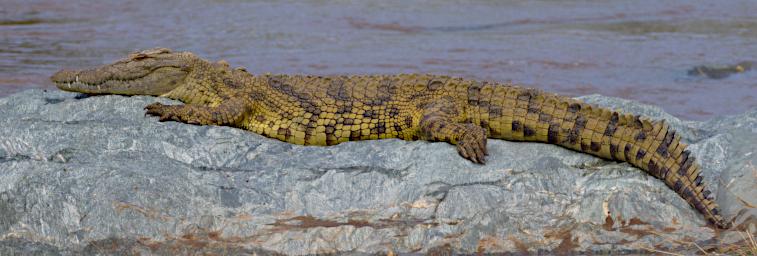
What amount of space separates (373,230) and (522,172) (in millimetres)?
862

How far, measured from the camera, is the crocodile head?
6020 millimetres

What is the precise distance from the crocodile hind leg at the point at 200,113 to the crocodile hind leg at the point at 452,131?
1.16 m

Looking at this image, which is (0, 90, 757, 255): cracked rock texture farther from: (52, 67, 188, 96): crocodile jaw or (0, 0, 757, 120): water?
(0, 0, 757, 120): water

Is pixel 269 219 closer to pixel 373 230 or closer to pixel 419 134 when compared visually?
pixel 373 230

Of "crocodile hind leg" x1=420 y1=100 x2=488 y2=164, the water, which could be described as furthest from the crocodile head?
the water

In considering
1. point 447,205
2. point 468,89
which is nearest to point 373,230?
point 447,205

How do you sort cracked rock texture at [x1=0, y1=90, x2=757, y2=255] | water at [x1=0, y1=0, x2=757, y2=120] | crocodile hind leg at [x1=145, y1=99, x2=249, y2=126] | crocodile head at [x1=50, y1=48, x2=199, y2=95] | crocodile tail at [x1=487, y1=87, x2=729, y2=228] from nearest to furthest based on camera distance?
cracked rock texture at [x1=0, y1=90, x2=757, y2=255], crocodile tail at [x1=487, y1=87, x2=729, y2=228], crocodile hind leg at [x1=145, y1=99, x2=249, y2=126], crocodile head at [x1=50, y1=48, x2=199, y2=95], water at [x1=0, y1=0, x2=757, y2=120]

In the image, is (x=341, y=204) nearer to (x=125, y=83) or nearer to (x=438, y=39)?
(x=125, y=83)

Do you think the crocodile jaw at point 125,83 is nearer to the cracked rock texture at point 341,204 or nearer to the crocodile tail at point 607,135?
the cracked rock texture at point 341,204

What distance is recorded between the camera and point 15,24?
15867mm

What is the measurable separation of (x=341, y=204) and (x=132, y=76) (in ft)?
6.35

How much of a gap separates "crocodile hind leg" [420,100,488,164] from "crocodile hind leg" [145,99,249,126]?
3.80 feet

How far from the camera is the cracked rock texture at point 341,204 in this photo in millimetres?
4812

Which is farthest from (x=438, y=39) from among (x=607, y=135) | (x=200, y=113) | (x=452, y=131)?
(x=607, y=135)
